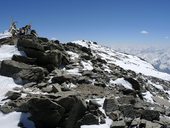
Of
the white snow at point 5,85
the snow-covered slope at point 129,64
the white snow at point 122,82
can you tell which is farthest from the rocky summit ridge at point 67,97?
the snow-covered slope at point 129,64

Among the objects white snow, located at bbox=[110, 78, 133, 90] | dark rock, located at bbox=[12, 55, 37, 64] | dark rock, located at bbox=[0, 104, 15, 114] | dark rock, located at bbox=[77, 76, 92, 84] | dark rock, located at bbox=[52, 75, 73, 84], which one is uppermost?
dark rock, located at bbox=[12, 55, 37, 64]

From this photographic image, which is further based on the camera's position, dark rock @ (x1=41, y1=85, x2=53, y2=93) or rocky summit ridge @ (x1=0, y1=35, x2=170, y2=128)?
dark rock @ (x1=41, y1=85, x2=53, y2=93)

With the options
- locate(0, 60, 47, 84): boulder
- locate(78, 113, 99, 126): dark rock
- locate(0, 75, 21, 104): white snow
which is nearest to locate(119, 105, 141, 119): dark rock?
locate(78, 113, 99, 126): dark rock

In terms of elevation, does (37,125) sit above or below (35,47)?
below

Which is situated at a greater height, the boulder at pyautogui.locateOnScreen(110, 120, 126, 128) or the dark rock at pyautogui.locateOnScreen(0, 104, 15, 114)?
the dark rock at pyautogui.locateOnScreen(0, 104, 15, 114)

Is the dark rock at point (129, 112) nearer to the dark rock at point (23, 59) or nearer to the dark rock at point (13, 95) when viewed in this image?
the dark rock at point (13, 95)

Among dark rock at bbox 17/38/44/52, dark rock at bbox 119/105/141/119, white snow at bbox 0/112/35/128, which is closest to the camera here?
white snow at bbox 0/112/35/128

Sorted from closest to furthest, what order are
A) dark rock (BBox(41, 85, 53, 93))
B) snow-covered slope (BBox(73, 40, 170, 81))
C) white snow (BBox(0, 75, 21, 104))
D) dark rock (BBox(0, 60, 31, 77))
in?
dark rock (BBox(41, 85, 53, 93)) < white snow (BBox(0, 75, 21, 104)) < dark rock (BBox(0, 60, 31, 77)) < snow-covered slope (BBox(73, 40, 170, 81))

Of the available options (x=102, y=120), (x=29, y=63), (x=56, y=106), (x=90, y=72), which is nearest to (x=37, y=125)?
(x=56, y=106)

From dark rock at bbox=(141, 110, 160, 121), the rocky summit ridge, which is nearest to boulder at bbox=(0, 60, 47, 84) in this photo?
the rocky summit ridge

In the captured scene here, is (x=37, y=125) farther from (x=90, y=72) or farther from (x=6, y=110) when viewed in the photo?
(x=90, y=72)

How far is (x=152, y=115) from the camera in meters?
21.2

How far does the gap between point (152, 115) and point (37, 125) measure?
8388 millimetres

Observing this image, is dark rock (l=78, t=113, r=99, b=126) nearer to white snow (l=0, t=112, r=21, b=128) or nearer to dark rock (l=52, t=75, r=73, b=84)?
white snow (l=0, t=112, r=21, b=128)
